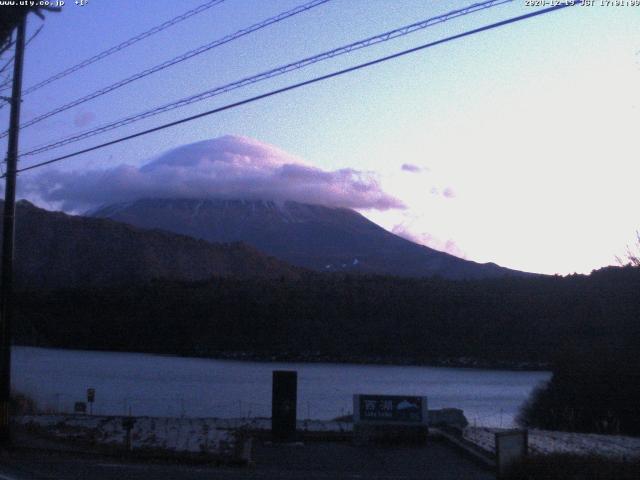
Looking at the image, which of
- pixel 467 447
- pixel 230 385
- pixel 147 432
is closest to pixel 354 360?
pixel 230 385

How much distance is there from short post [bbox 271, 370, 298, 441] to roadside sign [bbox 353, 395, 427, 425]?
1888 millimetres

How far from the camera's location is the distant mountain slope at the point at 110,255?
10760 cm

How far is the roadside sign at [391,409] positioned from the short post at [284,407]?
189 cm

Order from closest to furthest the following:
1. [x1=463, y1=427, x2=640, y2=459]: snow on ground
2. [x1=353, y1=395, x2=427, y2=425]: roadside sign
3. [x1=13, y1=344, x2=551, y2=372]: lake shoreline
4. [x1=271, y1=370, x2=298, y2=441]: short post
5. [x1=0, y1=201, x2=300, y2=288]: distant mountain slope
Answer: [x1=463, y1=427, x2=640, y2=459]: snow on ground
[x1=271, y1=370, x2=298, y2=441]: short post
[x1=353, y1=395, x2=427, y2=425]: roadside sign
[x1=13, y1=344, x2=551, y2=372]: lake shoreline
[x1=0, y1=201, x2=300, y2=288]: distant mountain slope

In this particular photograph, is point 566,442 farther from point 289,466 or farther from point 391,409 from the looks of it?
point 289,466

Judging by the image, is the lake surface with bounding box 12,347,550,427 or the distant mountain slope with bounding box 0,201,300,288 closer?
the lake surface with bounding box 12,347,550,427

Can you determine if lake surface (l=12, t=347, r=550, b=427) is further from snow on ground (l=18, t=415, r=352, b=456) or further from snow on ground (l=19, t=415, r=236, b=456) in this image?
snow on ground (l=19, t=415, r=236, b=456)

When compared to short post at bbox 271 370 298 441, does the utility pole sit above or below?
above

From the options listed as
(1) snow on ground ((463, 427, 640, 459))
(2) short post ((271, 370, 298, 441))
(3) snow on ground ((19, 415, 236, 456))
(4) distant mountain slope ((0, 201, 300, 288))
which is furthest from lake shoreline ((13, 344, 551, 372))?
(2) short post ((271, 370, 298, 441))

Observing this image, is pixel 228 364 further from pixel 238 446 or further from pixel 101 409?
pixel 238 446

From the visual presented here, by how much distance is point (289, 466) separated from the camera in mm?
20500

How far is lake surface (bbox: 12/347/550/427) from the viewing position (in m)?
41.3

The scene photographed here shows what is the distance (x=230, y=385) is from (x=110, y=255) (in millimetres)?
69508

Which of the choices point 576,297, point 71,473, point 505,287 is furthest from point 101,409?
point 505,287
